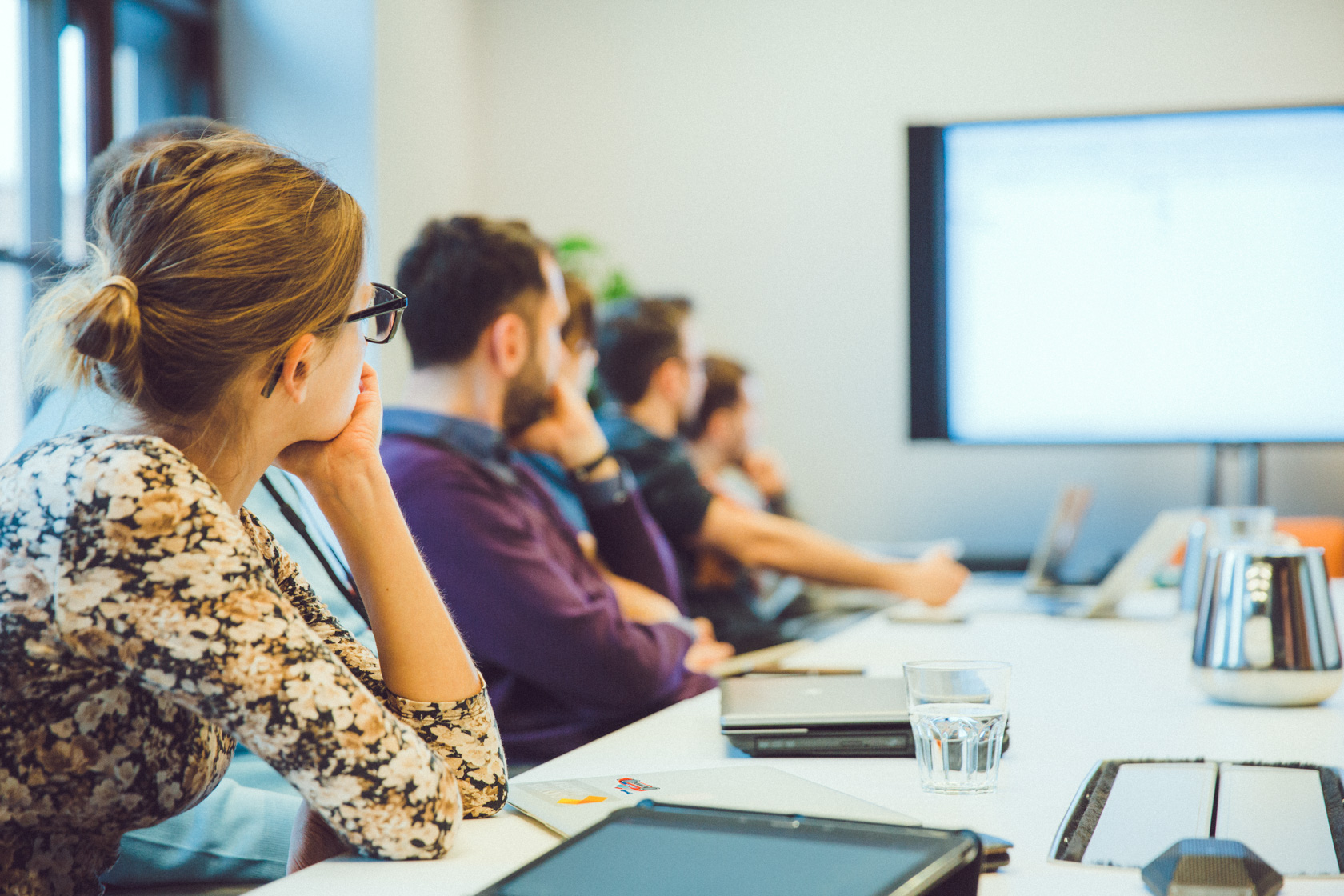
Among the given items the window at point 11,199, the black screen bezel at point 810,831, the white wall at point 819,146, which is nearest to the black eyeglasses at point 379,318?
the black screen bezel at point 810,831

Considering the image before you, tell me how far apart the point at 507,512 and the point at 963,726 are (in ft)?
2.65

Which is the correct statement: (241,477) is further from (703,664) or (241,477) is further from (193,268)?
(703,664)

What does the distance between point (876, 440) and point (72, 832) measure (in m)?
3.60

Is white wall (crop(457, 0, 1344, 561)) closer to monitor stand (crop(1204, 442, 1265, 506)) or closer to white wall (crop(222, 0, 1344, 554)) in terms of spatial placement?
white wall (crop(222, 0, 1344, 554))

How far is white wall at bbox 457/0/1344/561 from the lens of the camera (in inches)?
163

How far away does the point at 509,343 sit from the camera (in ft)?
6.11

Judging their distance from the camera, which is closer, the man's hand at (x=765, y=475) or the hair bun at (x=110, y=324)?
the hair bun at (x=110, y=324)

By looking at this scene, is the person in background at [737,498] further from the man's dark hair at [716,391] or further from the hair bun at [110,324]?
the hair bun at [110,324]

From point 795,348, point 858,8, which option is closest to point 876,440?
point 795,348

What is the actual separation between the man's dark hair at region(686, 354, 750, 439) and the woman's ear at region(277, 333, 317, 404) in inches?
104

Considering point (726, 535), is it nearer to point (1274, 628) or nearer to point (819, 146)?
point (1274, 628)

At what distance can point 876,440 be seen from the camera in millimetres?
4320

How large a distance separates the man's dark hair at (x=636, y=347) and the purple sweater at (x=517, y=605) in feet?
4.02

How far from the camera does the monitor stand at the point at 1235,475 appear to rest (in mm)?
Result: 3414
